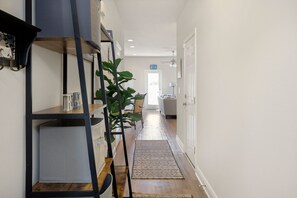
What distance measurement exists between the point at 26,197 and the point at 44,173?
154 millimetres

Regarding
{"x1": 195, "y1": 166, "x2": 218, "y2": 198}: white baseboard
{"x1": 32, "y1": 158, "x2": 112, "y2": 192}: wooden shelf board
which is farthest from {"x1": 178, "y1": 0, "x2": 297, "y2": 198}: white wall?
{"x1": 32, "y1": 158, "x2": 112, "y2": 192}: wooden shelf board

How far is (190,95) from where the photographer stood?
4008mm

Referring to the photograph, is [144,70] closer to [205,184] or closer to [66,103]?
[205,184]

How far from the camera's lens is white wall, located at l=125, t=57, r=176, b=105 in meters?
12.6

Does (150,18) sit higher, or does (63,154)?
(150,18)

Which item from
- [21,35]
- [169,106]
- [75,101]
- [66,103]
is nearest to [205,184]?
[75,101]

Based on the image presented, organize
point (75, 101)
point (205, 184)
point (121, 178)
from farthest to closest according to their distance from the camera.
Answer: point (205, 184) → point (121, 178) → point (75, 101)

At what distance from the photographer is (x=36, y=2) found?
1.27 metres

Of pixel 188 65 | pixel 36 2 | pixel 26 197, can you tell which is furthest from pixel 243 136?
pixel 188 65

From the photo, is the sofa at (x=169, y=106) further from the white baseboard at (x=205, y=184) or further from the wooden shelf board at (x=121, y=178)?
the wooden shelf board at (x=121, y=178)

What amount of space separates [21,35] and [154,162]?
328 cm

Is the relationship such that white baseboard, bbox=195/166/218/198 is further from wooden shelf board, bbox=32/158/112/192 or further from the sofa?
the sofa

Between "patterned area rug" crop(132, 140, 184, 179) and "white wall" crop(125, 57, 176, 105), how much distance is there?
7439 millimetres

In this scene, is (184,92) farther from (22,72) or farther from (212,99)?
(22,72)
